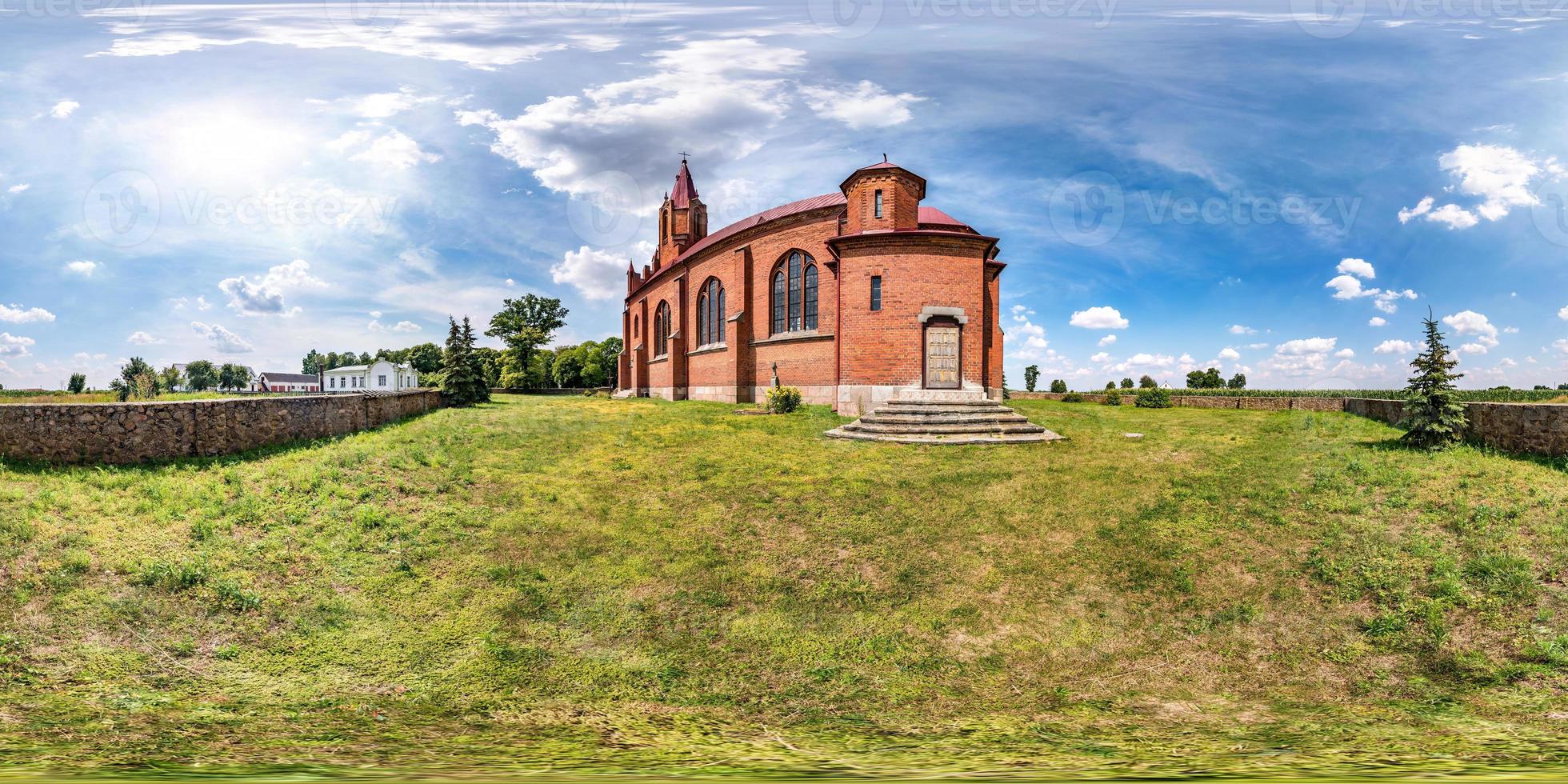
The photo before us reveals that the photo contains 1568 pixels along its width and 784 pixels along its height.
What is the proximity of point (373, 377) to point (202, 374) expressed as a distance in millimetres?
49064

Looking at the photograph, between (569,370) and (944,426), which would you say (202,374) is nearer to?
(569,370)

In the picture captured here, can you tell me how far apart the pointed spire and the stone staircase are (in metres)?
32.9

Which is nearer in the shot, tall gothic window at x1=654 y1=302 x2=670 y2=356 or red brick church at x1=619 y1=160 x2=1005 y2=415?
red brick church at x1=619 y1=160 x2=1005 y2=415

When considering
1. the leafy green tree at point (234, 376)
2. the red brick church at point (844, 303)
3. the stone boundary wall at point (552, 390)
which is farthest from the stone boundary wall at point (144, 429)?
the leafy green tree at point (234, 376)

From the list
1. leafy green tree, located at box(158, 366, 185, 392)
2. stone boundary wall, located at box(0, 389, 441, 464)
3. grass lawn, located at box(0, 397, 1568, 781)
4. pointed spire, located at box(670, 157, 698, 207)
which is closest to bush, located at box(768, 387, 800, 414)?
grass lawn, located at box(0, 397, 1568, 781)

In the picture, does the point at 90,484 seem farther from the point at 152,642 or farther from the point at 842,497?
the point at 842,497

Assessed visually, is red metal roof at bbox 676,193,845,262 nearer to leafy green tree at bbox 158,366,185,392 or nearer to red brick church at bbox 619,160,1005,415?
red brick church at bbox 619,160,1005,415

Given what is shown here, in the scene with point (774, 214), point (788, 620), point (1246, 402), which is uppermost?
point (774, 214)

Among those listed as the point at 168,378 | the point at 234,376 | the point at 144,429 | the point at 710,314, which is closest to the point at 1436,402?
the point at 144,429

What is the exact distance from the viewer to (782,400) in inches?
922

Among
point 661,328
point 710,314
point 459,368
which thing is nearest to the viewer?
point 459,368

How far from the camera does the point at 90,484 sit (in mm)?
9586

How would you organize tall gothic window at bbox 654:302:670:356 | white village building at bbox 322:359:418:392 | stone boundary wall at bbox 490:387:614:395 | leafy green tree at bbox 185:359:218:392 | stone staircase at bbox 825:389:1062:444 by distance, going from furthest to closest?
leafy green tree at bbox 185:359:218:392 → white village building at bbox 322:359:418:392 → stone boundary wall at bbox 490:387:614:395 → tall gothic window at bbox 654:302:670:356 → stone staircase at bbox 825:389:1062:444

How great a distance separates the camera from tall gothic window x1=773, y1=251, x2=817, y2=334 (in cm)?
2717
